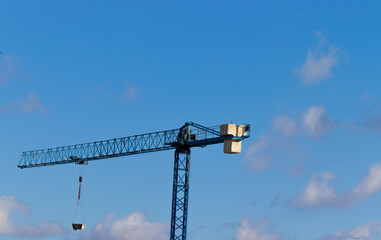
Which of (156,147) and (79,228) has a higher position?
(156,147)

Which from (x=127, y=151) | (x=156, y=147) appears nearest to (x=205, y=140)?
(x=156, y=147)

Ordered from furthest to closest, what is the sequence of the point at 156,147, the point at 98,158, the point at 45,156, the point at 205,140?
the point at 45,156 → the point at 98,158 → the point at 156,147 → the point at 205,140

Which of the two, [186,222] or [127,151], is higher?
[127,151]

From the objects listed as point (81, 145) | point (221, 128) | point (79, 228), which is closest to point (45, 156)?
point (81, 145)

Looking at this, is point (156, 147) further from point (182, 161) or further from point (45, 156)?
point (45, 156)

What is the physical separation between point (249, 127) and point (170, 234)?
2900 centimetres

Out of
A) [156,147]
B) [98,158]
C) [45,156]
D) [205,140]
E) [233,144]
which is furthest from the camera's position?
[45,156]

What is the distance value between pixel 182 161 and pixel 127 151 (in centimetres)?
2008

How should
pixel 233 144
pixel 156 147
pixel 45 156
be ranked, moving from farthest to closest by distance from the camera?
pixel 45 156 < pixel 156 147 < pixel 233 144

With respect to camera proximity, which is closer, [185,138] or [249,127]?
[249,127]

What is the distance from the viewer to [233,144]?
13550cm

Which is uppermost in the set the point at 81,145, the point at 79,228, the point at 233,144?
the point at 81,145

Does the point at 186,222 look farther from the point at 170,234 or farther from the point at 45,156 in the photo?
the point at 45,156

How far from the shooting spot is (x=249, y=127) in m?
137
